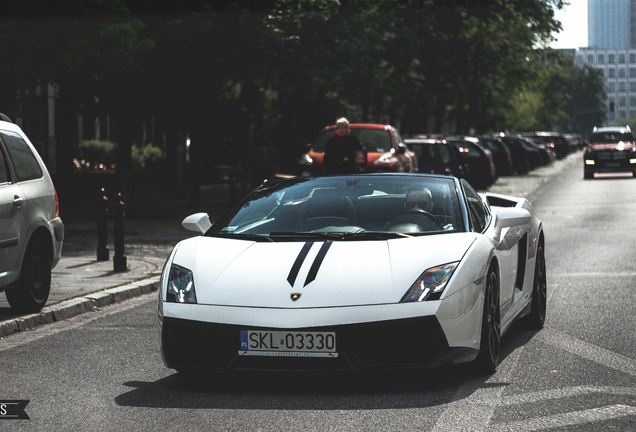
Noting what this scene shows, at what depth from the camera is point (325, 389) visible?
22.7ft

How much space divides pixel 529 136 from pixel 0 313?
66.8 m

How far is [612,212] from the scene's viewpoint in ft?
86.2

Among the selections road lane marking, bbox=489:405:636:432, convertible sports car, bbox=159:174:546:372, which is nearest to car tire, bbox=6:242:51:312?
convertible sports car, bbox=159:174:546:372

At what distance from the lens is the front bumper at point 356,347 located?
21.9 ft

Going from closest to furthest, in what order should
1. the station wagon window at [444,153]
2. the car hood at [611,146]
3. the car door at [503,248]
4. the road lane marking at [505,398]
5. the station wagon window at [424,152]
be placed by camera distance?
the road lane marking at [505,398] < the car door at [503,248] < the station wagon window at [424,152] < the station wagon window at [444,153] < the car hood at [611,146]

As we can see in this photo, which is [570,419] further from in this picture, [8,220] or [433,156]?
[433,156]

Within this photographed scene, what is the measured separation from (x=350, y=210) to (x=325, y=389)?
4.91 feet

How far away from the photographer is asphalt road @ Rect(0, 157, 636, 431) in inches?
239

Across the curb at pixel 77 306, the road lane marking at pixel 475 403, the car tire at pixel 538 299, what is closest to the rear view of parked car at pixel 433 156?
the curb at pixel 77 306

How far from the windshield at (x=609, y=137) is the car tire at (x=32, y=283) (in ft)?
129

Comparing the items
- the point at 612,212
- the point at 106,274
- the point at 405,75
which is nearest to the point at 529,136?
the point at 405,75

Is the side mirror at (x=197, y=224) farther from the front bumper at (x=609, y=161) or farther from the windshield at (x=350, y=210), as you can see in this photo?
the front bumper at (x=609, y=161)

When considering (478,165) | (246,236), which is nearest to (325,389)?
(246,236)

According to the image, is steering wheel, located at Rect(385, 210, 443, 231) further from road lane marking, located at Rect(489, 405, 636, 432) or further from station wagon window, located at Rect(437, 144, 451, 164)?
station wagon window, located at Rect(437, 144, 451, 164)
